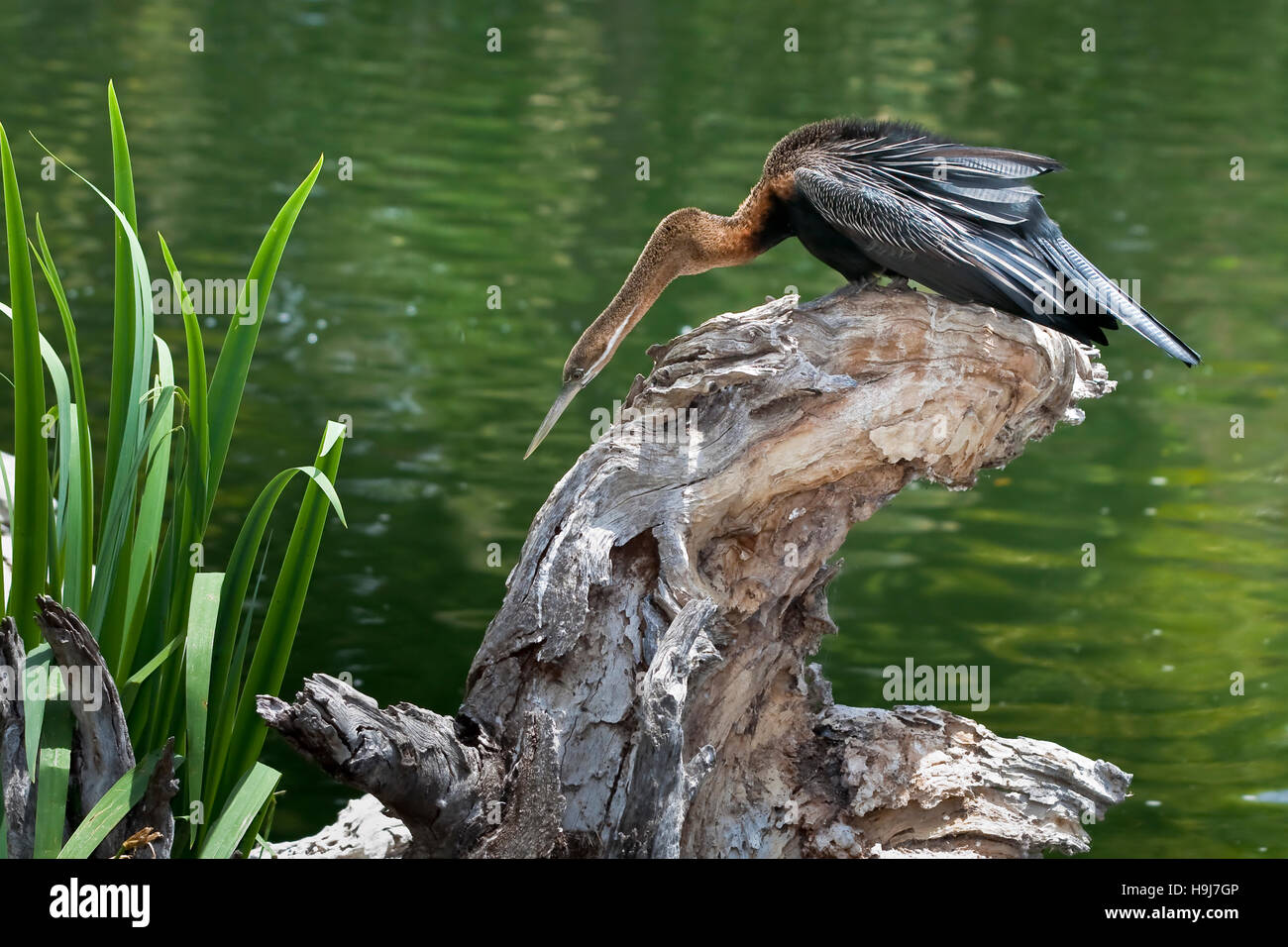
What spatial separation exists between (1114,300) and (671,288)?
5970 mm

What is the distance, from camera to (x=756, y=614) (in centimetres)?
325

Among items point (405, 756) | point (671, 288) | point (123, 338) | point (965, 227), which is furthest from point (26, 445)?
point (671, 288)

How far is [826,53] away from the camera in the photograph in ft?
50.5

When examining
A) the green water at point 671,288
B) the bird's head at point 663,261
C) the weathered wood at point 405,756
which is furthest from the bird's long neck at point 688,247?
the green water at point 671,288

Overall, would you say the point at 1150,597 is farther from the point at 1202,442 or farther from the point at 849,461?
the point at 849,461

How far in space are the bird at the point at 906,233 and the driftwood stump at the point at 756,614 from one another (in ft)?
0.37

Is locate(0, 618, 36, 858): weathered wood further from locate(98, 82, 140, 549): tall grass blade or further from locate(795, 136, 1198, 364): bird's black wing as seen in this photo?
locate(795, 136, 1198, 364): bird's black wing

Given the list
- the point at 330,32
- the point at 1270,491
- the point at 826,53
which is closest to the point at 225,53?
the point at 330,32

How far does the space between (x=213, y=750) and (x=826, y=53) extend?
13.9 metres

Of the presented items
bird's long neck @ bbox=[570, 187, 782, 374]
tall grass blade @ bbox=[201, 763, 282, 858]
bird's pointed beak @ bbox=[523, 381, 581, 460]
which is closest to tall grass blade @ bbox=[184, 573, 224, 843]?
tall grass blade @ bbox=[201, 763, 282, 858]

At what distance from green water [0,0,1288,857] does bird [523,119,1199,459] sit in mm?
1864

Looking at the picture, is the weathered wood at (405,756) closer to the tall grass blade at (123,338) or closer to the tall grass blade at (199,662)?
the tall grass blade at (199,662)

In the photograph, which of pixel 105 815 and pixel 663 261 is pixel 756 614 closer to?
pixel 663 261

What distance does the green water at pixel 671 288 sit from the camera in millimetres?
5359
